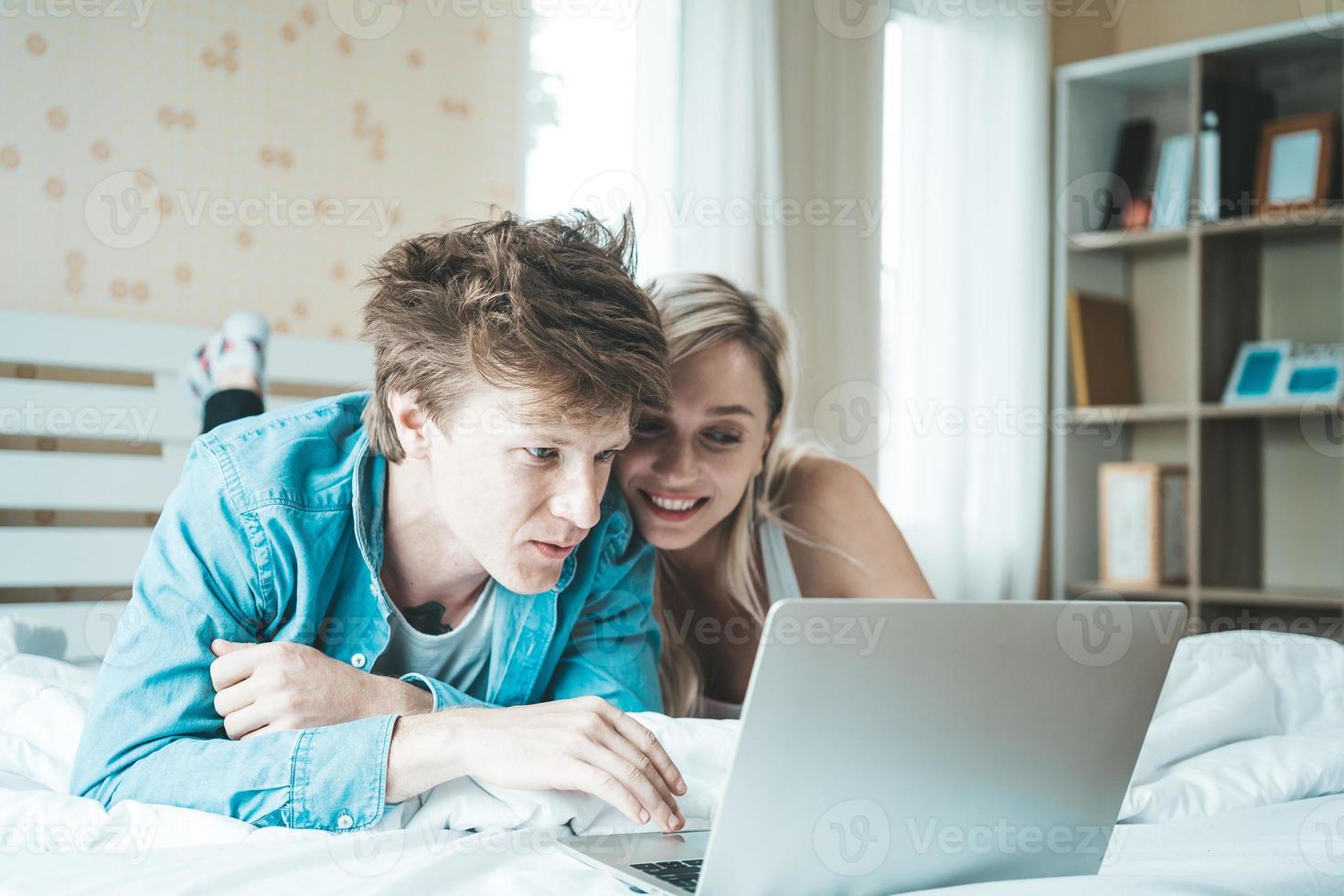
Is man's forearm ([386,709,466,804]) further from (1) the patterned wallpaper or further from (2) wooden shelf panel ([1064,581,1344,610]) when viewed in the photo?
(2) wooden shelf panel ([1064,581,1344,610])

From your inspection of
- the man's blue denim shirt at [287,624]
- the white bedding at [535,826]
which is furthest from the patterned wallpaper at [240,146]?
the man's blue denim shirt at [287,624]

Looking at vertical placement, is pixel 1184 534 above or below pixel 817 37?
below

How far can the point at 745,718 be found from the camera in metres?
0.68

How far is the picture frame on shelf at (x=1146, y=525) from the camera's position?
128 inches

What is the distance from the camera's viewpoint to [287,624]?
109 centimetres

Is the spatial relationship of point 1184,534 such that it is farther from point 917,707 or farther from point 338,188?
point 917,707

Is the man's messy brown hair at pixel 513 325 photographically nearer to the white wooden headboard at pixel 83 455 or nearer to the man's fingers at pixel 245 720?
the man's fingers at pixel 245 720


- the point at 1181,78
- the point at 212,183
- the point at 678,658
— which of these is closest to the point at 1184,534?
the point at 1181,78

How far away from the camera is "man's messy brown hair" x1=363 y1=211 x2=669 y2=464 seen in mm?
1027

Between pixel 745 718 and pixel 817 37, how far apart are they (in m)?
2.66

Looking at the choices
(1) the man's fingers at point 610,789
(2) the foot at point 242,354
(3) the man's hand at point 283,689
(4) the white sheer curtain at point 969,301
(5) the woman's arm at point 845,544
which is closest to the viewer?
(1) the man's fingers at point 610,789

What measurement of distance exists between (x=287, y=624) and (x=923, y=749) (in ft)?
1.94

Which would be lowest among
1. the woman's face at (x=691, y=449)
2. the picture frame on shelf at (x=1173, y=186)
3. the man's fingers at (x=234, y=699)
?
the man's fingers at (x=234, y=699)

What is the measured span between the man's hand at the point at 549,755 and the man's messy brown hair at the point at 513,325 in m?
0.25
